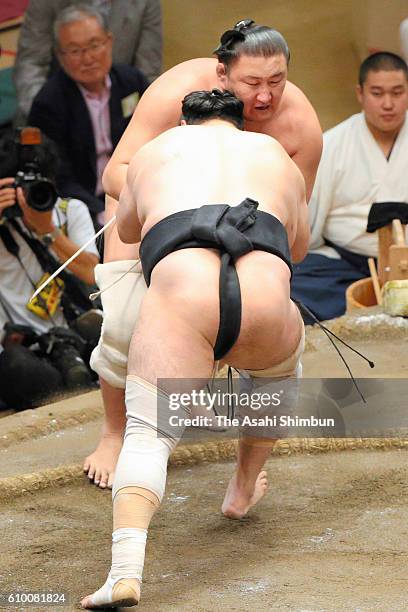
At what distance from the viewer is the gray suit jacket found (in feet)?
16.2

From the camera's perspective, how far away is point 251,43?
267 centimetres

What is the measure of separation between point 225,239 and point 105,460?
95 centimetres

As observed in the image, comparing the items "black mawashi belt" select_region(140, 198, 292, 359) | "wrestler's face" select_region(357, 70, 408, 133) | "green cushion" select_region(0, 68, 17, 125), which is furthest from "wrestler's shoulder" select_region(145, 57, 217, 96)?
"green cushion" select_region(0, 68, 17, 125)

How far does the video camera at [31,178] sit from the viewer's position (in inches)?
158

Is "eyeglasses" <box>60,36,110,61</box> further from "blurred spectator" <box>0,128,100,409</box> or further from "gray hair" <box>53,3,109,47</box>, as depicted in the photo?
"blurred spectator" <box>0,128,100,409</box>

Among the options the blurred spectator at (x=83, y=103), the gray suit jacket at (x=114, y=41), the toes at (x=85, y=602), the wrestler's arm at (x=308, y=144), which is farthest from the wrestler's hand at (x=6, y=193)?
the toes at (x=85, y=602)

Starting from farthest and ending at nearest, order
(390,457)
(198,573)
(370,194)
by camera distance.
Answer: (370,194) < (390,457) < (198,573)

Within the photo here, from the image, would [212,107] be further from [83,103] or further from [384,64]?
[384,64]

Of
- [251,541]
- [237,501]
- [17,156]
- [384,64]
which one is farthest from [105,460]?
[384,64]

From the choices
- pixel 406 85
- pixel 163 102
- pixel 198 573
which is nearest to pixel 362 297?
pixel 406 85

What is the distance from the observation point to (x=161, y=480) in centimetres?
226

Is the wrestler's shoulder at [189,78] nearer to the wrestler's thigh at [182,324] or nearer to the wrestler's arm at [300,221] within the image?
the wrestler's arm at [300,221]

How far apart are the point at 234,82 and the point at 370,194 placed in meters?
2.27

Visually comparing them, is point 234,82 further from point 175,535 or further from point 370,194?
point 370,194
